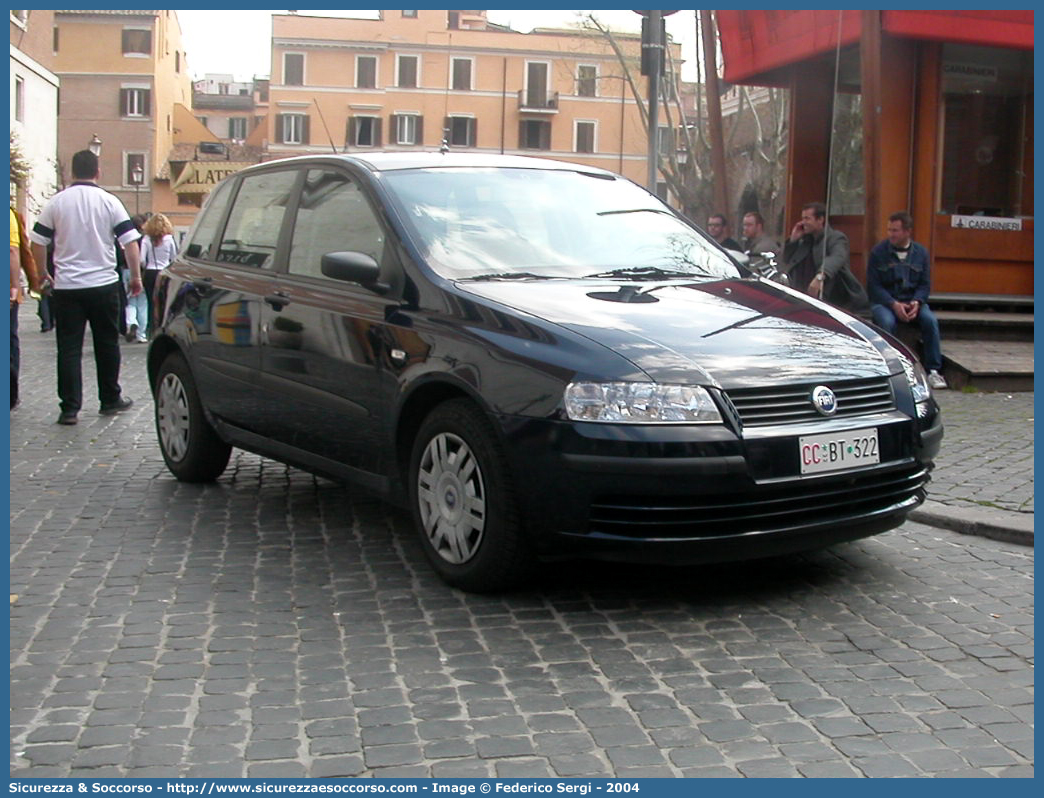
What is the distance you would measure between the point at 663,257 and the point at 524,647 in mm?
2334

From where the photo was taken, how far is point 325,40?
7581 centimetres

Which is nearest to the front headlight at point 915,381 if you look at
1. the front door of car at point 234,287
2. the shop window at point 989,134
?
the front door of car at point 234,287

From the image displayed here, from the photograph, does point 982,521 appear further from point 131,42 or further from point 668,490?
point 131,42

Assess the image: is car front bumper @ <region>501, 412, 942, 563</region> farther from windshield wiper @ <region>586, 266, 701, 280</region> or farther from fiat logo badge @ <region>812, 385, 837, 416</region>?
windshield wiper @ <region>586, 266, 701, 280</region>

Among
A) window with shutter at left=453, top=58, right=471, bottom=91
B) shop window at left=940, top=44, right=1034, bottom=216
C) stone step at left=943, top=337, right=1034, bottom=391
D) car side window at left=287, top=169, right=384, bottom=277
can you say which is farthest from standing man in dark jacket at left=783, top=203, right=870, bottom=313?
window with shutter at left=453, top=58, right=471, bottom=91

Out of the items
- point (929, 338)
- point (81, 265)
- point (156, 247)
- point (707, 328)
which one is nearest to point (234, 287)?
point (707, 328)

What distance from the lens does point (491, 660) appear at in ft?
14.6

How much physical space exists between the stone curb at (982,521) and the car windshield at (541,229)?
148cm

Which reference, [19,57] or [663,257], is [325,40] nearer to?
[19,57]

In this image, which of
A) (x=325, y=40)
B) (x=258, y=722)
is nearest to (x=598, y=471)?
(x=258, y=722)

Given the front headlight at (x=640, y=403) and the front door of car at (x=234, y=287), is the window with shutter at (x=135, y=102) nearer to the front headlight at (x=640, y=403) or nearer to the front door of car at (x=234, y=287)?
the front door of car at (x=234, y=287)

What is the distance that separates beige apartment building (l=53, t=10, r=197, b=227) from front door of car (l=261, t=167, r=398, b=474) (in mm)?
62426

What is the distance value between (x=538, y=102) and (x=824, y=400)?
246 feet

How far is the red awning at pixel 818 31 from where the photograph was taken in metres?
13.0
